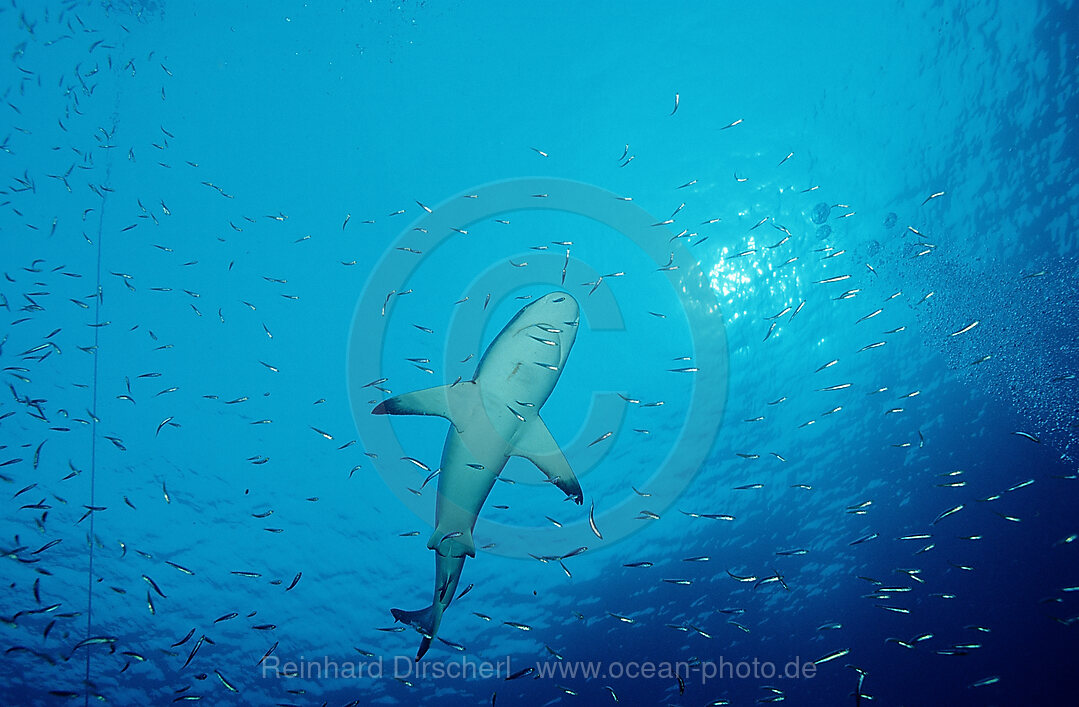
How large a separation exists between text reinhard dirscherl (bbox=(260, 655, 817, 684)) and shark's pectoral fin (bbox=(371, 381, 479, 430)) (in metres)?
14.5

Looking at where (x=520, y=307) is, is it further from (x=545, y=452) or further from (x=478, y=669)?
(x=478, y=669)

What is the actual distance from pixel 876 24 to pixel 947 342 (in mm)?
10048

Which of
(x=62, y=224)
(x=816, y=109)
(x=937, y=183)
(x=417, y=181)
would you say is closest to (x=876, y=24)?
(x=816, y=109)

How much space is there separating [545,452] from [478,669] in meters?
14.9

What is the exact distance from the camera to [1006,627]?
71.1 feet

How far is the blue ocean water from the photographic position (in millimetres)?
11703

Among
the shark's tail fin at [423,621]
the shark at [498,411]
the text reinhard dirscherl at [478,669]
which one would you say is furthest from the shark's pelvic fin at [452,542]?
the text reinhard dirscherl at [478,669]

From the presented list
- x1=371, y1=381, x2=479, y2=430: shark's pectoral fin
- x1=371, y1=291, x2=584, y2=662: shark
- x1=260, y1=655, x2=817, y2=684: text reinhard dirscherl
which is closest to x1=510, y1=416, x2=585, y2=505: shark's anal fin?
x1=371, y1=291, x2=584, y2=662: shark

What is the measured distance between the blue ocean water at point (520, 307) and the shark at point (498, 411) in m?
1.88

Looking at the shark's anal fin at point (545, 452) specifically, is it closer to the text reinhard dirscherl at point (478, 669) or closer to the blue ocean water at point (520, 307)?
the blue ocean water at point (520, 307)

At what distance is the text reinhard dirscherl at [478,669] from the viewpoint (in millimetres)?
18344

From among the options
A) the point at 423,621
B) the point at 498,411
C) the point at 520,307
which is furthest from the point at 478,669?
the point at 498,411

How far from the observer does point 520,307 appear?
13.2m

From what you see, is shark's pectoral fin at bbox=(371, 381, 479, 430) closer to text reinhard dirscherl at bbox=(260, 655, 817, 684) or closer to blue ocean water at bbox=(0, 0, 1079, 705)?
blue ocean water at bbox=(0, 0, 1079, 705)
